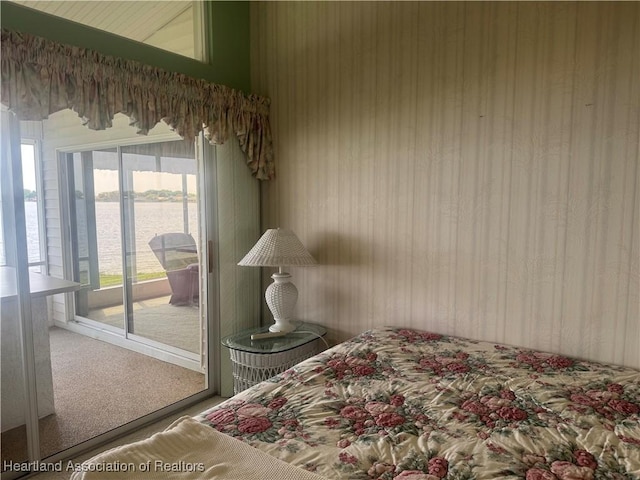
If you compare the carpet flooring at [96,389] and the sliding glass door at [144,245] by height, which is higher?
the sliding glass door at [144,245]

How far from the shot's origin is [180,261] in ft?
10.2

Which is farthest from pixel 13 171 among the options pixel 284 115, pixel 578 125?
pixel 578 125

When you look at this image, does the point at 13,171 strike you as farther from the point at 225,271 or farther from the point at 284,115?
the point at 284,115

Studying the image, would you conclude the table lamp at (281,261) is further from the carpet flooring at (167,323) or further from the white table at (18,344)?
the white table at (18,344)

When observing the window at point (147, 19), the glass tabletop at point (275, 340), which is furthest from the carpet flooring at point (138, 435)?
the window at point (147, 19)

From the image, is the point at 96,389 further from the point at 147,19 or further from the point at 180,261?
the point at 147,19

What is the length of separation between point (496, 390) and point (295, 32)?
7.91 ft

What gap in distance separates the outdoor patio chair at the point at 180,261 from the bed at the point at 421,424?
1396 mm

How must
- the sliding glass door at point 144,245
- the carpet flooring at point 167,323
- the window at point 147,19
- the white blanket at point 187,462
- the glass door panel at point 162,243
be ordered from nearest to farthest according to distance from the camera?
the white blanket at point 187,462, the window at point 147,19, the sliding glass door at point 144,245, the glass door panel at point 162,243, the carpet flooring at point 167,323

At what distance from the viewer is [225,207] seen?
2889mm

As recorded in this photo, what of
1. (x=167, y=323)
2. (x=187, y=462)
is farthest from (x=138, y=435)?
(x=187, y=462)

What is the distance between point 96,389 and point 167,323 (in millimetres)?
640

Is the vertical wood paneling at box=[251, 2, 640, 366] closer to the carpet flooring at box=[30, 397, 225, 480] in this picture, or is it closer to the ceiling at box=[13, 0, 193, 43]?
the ceiling at box=[13, 0, 193, 43]

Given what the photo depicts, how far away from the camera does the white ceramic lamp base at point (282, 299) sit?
2.74 m
